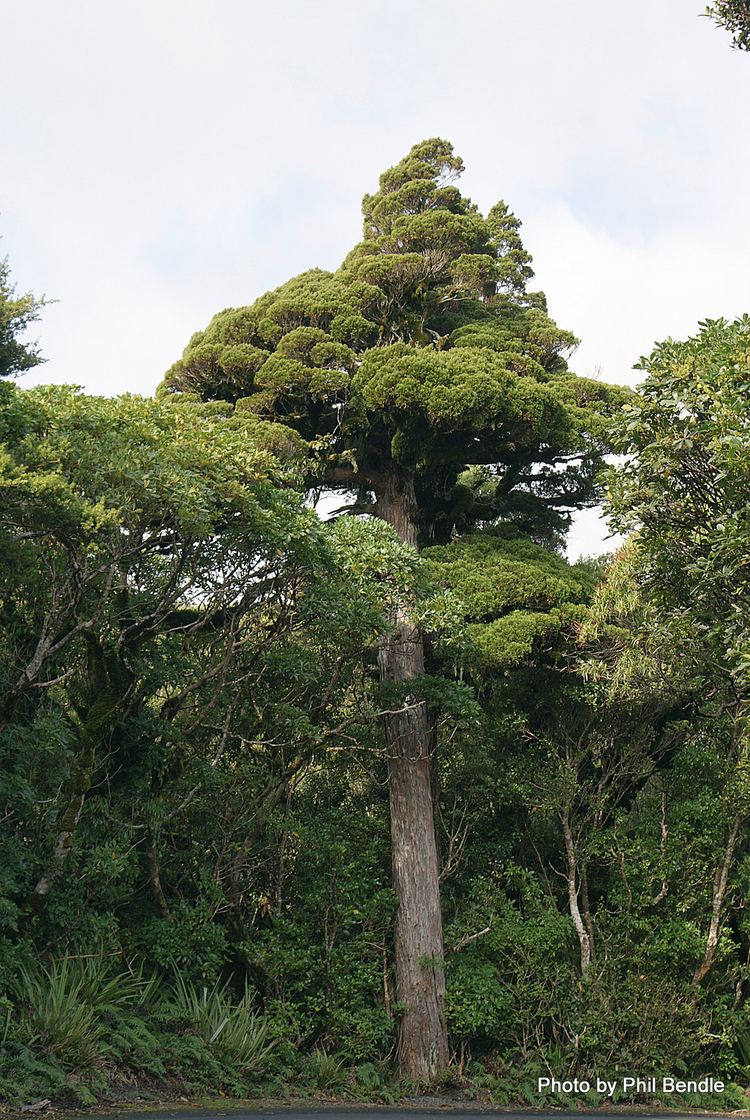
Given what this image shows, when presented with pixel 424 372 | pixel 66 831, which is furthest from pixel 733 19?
pixel 66 831

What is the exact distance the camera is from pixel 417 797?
13391mm

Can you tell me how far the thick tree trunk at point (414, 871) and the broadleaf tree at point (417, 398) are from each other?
19mm

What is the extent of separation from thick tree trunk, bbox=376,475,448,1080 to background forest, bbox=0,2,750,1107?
0.13 ft

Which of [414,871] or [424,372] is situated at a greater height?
[424,372]

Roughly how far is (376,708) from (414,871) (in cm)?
209

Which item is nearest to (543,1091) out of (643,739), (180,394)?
(643,739)

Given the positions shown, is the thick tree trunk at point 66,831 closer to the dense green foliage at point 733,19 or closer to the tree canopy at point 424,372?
the tree canopy at point 424,372

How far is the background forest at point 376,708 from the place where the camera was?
884cm

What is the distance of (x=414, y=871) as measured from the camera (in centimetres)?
1306

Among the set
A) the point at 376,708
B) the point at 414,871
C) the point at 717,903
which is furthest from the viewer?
the point at 376,708

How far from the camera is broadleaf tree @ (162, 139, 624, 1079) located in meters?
13.2

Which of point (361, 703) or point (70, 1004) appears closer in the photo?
point (70, 1004)

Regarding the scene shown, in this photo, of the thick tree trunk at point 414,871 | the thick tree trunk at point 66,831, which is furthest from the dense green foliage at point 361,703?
the thick tree trunk at point 414,871

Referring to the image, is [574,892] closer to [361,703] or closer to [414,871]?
[414,871]
